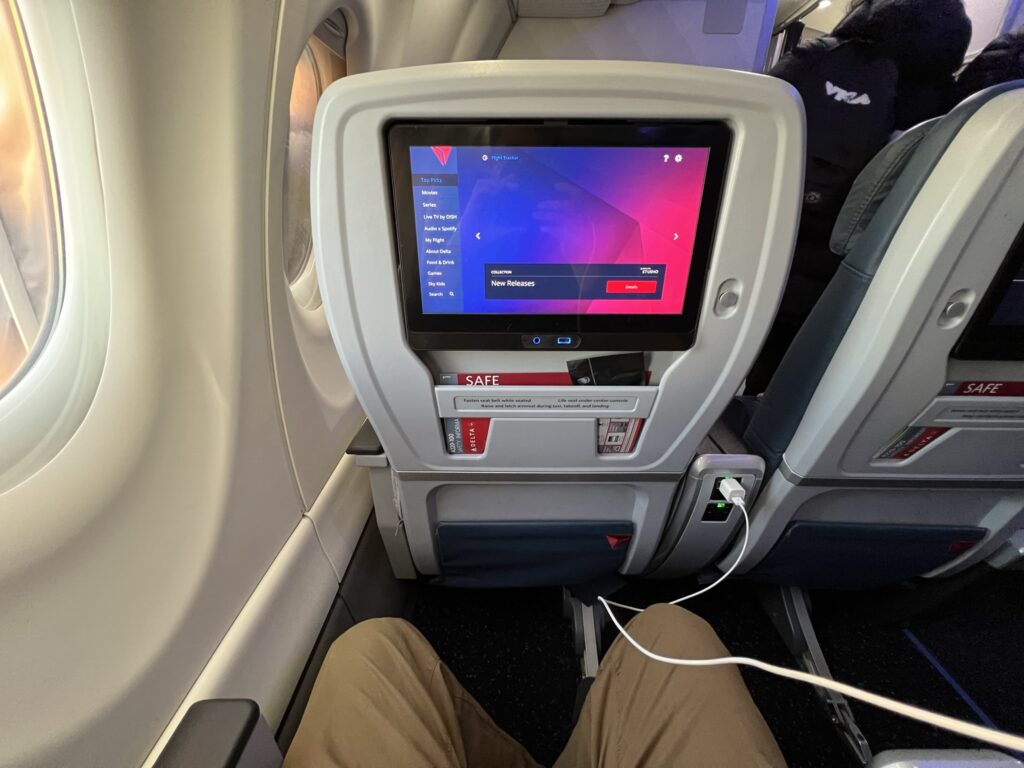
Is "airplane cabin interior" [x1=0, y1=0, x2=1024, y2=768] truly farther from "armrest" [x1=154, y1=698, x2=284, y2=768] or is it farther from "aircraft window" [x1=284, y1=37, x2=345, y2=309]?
"aircraft window" [x1=284, y1=37, x2=345, y2=309]

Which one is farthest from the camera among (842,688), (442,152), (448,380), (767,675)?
(767,675)

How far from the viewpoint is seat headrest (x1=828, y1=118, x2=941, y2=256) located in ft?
3.27

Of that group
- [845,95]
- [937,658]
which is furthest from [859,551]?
[845,95]

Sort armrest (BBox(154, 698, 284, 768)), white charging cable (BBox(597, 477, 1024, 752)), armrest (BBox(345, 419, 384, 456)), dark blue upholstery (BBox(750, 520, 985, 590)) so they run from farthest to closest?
dark blue upholstery (BBox(750, 520, 985, 590)), armrest (BBox(345, 419, 384, 456)), armrest (BBox(154, 698, 284, 768)), white charging cable (BBox(597, 477, 1024, 752))

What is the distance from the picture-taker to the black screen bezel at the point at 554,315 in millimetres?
751

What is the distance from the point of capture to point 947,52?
5.40 ft

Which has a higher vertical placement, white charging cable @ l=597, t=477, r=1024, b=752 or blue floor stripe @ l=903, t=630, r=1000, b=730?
white charging cable @ l=597, t=477, r=1024, b=752

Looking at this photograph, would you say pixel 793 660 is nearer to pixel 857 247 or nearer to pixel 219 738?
pixel 857 247

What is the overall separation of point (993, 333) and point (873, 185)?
1.29 feet

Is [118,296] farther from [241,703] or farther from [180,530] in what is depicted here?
[241,703]

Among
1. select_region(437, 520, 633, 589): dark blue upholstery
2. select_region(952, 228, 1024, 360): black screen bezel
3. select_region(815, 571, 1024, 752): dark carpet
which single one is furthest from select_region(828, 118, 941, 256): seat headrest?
select_region(815, 571, 1024, 752): dark carpet

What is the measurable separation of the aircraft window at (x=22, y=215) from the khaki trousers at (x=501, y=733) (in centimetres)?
78

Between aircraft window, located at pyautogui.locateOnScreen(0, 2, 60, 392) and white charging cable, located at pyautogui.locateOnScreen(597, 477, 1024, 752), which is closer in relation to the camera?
white charging cable, located at pyautogui.locateOnScreen(597, 477, 1024, 752)

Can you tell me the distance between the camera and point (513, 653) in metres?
1.67
